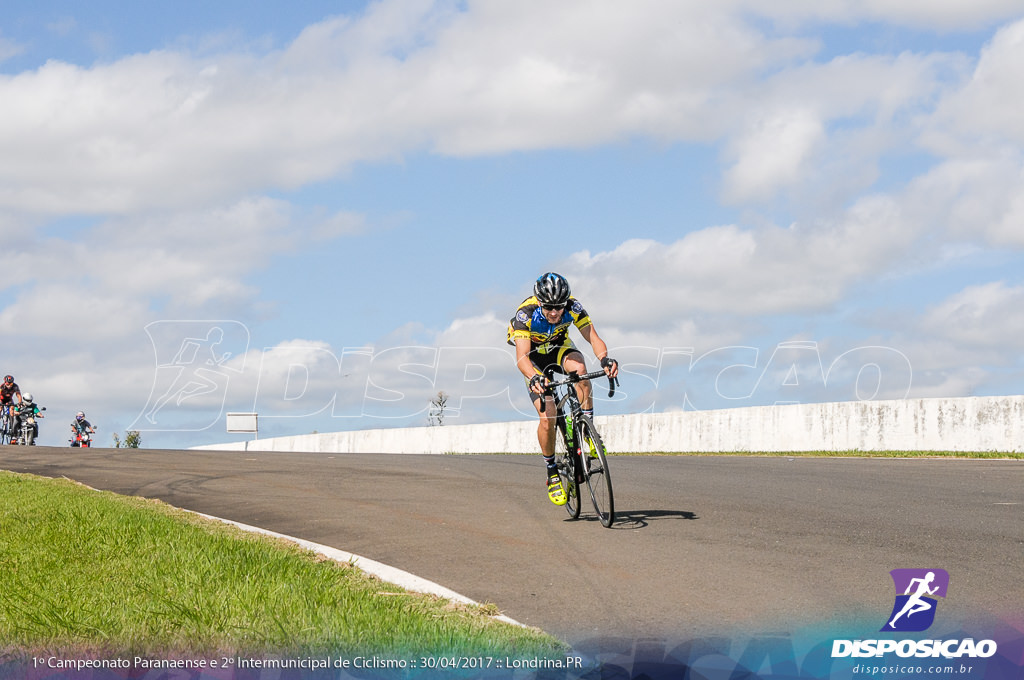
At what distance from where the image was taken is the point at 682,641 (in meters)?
5.25

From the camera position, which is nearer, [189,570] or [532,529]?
[189,570]

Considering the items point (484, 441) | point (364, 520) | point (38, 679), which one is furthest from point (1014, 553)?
point (484, 441)

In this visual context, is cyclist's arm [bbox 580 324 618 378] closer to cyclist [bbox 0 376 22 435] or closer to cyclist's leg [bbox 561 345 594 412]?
cyclist's leg [bbox 561 345 594 412]

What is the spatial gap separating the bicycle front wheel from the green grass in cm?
264

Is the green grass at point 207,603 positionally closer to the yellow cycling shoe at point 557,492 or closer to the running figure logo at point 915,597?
the running figure logo at point 915,597

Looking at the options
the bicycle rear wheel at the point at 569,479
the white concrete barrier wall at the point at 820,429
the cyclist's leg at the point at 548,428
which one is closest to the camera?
the cyclist's leg at the point at 548,428

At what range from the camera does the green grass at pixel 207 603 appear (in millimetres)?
5004

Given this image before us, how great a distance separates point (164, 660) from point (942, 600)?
4290 millimetres

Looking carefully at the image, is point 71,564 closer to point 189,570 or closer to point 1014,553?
point 189,570

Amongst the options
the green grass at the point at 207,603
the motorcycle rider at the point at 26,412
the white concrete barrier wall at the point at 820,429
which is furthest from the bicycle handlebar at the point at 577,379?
the motorcycle rider at the point at 26,412

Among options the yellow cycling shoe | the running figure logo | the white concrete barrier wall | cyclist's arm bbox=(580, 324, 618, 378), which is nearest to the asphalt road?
the running figure logo

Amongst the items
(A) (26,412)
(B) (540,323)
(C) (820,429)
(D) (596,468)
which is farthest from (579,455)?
(A) (26,412)

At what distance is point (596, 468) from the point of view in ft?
30.6

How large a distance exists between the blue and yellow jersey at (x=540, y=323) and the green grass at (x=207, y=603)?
2.91 m
